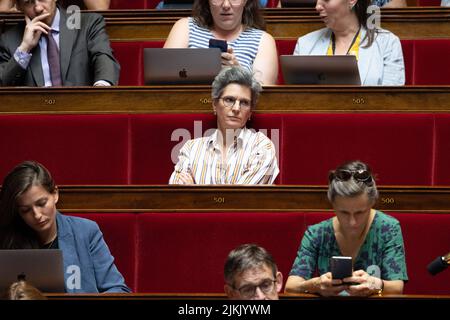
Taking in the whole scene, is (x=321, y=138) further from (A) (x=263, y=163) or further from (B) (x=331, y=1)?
(B) (x=331, y=1)

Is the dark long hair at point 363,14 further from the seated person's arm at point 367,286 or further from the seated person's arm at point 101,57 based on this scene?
the seated person's arm at point 367,286

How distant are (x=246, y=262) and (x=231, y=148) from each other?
0.40 meters

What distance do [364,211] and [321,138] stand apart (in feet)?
0.92

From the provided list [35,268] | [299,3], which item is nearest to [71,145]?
[35,268]

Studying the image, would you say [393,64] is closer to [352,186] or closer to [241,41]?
[241,41]

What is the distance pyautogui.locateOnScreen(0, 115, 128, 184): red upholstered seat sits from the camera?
1549 millimetres

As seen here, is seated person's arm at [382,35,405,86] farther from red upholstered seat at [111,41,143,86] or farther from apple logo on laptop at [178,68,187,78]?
red upholstered seat at [111,41,143,86]

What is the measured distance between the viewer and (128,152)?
5.09ft

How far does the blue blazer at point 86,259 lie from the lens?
128 centimetres

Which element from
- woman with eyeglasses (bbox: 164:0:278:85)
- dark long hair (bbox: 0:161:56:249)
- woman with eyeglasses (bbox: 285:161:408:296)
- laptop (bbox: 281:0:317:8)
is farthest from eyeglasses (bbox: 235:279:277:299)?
laptop (bbox: 281:0:317:8)

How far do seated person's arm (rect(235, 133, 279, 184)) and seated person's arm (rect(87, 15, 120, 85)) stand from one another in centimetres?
28

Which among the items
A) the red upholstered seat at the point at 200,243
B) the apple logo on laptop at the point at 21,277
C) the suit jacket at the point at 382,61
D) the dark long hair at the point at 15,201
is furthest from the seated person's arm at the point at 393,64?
the apple logo on laptop at the point at 21,277

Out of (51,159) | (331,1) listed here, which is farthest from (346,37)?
(51,159)

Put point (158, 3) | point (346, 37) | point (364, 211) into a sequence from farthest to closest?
point (158, 3), point (346, 37), point (364, 211)
